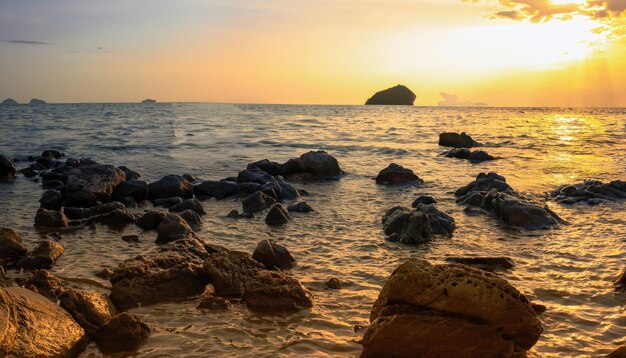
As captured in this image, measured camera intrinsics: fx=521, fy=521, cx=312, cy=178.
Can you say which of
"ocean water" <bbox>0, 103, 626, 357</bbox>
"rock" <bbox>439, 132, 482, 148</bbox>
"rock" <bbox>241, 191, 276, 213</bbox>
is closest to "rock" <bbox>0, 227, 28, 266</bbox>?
"ocean water" <bbox>0, 103, 626, 357</bbox>

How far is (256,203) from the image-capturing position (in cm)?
1101

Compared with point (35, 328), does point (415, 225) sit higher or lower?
higher

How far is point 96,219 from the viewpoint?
9.92 meters

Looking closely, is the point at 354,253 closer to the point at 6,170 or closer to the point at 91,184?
the point at 91,184

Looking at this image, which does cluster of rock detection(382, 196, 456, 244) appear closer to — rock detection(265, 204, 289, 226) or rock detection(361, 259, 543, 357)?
rock detection(265, 204, 289, 226)

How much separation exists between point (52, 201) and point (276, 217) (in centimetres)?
519

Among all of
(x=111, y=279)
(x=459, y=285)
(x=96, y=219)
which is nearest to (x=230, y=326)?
(x=111, y=279)

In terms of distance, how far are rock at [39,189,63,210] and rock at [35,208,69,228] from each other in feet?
5.92

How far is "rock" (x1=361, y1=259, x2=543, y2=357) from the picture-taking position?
4.29 meters

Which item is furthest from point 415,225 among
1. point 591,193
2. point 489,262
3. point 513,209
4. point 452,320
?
point 591,193

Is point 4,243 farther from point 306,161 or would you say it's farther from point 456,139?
point 456,139

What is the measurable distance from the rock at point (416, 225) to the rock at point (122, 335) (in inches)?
187

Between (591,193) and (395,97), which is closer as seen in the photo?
(591,193)

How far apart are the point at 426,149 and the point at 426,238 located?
17200mm
